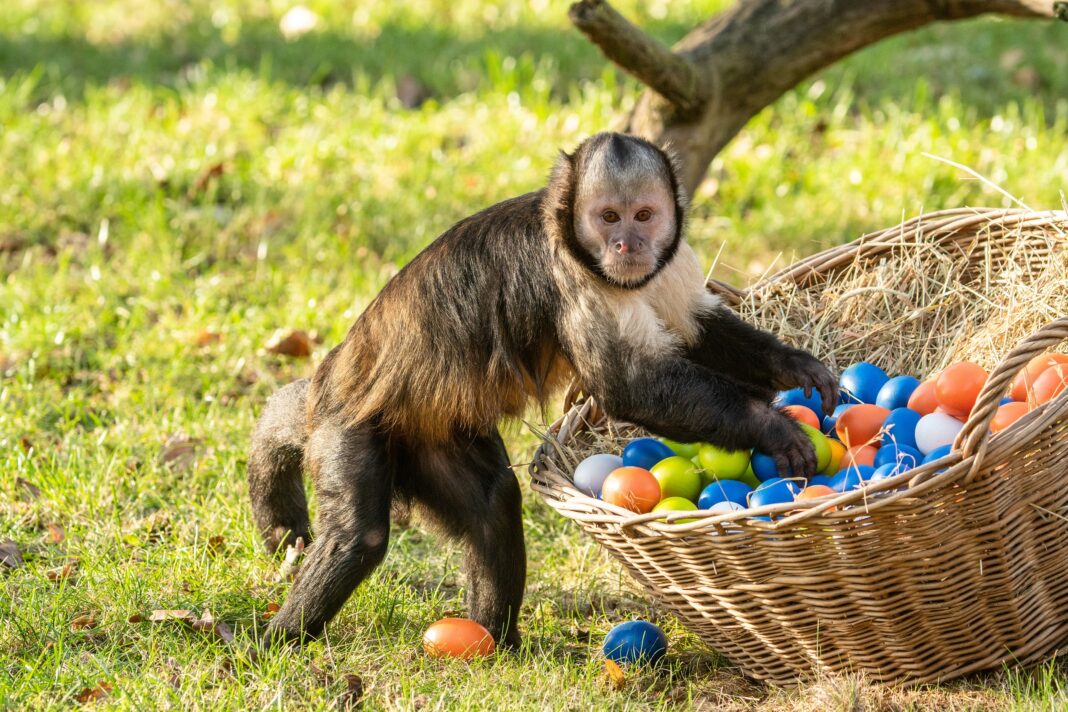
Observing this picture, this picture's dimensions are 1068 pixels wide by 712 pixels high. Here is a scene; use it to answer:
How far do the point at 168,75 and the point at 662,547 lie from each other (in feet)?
18.7

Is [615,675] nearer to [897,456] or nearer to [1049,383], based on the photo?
[897,456]

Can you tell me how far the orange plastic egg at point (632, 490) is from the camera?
3.17 m

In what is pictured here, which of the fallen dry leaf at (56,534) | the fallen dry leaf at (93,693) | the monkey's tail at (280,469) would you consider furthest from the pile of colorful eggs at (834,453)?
the fallen dry leaf at (56,534)

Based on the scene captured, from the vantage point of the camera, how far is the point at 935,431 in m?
3.27

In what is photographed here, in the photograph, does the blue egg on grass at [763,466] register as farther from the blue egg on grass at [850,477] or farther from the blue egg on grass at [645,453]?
the blue egg on grass at [645,453]

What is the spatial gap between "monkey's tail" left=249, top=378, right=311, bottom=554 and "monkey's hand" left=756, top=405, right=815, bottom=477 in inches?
53.1

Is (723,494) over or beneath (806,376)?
beneath

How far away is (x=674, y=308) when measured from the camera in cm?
350

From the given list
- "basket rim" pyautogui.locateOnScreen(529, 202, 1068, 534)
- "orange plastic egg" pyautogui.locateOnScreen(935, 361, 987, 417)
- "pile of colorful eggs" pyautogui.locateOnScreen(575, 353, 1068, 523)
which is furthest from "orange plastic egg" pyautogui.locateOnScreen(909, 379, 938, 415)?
"basket rim" pyautogui.locateOnScreen(529, 202, 1068, 534)

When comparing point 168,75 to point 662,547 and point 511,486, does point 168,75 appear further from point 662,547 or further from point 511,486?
point 662,547

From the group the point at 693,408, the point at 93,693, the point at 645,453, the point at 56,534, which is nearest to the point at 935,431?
the point at 693,408

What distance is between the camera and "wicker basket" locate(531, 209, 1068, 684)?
2688 millimetres

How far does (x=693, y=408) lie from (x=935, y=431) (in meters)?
0.66

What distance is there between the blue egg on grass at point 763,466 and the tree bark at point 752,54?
66.3 inches
